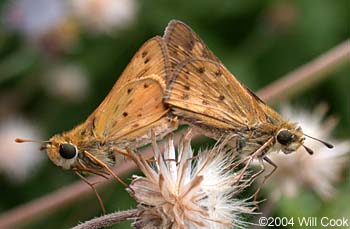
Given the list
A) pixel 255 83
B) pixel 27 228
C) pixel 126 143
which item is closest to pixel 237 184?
pixel 126 143

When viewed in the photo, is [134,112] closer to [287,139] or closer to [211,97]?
[211,97]

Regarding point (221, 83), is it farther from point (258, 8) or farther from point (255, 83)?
point (258, 8)

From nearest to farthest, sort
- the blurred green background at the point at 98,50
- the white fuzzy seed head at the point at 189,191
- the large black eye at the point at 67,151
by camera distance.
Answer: the white fuzzy seed head at the point at 189,191 → the large black eye at the point at 67,151 → the blurred green background at the point at 98,50

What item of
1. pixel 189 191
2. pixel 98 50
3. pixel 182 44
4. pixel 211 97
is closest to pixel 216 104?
pixel 211 97

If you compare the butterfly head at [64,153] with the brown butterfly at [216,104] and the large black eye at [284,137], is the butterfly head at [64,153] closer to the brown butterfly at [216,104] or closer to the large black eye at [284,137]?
the brown butterfly at [216,104]

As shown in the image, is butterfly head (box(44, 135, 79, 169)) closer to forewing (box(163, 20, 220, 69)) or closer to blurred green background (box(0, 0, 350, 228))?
forewing (box(163, 20, 220, 69))

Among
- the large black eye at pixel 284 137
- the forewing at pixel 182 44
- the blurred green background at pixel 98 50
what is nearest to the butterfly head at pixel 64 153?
the forewing at pixel 182 44

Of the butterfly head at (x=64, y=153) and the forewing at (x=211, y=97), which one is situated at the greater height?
the forewing at (x=211, y=97)
